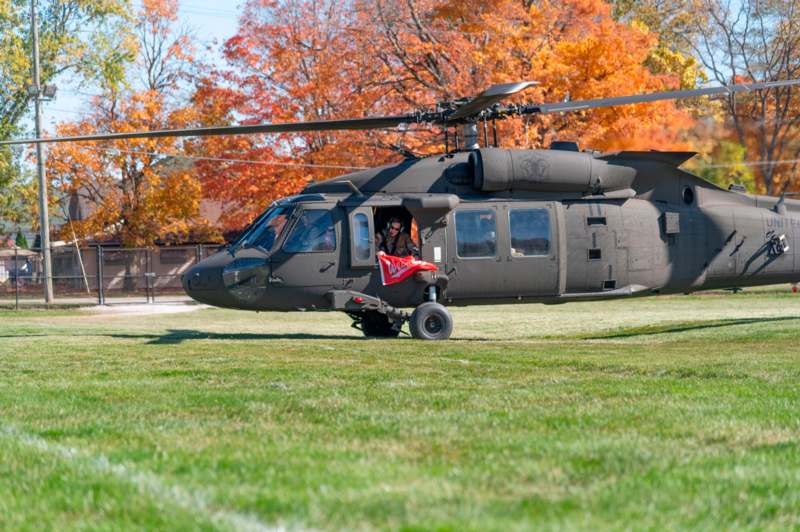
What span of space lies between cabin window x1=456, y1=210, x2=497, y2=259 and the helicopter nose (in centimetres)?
393

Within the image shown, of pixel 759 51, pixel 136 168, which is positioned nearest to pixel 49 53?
pixel 136 168

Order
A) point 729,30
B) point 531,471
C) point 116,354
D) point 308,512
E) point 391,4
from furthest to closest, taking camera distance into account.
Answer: point 729,30 → point 391,4 → point 116,354 → point 531,471 → point 308,512

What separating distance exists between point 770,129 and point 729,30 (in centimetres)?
2389

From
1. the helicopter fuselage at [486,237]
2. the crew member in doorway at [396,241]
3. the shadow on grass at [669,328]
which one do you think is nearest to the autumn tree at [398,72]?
the shadow on grass at [669,328]

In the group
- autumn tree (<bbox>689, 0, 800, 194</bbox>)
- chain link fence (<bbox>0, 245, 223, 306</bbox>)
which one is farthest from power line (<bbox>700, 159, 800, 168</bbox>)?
chain link fence (<bbox>0, 245, 223, 306</bbox>)

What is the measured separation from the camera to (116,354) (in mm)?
13727

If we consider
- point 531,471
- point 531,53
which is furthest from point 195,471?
point 531,53

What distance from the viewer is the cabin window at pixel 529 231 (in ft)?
60.0

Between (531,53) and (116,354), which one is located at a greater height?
(531,53)

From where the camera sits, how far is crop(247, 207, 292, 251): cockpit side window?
58.7 feet

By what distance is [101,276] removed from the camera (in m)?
39.1

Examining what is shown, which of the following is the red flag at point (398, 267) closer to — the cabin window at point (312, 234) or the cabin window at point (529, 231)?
the cabin window at point (312, 234)

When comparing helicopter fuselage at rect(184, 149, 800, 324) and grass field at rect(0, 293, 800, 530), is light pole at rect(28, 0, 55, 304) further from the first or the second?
grass field at rect(0, 293, 800, 530)

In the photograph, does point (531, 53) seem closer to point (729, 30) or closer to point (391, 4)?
point (391, 4)
